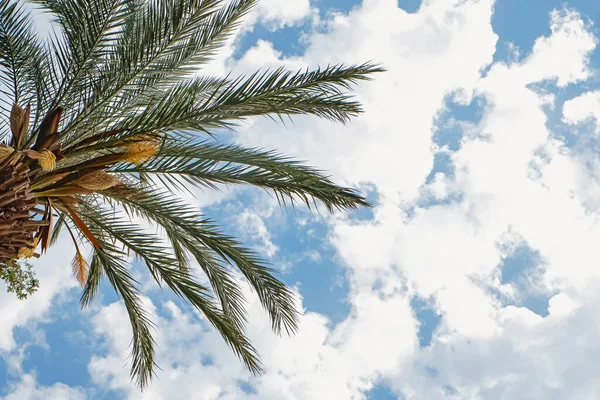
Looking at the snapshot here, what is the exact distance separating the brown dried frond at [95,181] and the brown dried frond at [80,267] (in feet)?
6.01

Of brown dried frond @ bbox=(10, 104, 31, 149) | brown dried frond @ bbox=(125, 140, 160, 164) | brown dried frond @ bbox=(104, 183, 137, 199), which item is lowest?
brown dried frond @ bbox=(10, 104, 31, 149)

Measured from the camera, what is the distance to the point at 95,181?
6508 mm

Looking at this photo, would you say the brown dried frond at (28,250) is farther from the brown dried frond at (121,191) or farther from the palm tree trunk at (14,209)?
the brown dried frond at (121,191)

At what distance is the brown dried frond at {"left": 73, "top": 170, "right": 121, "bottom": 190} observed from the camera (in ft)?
21.3

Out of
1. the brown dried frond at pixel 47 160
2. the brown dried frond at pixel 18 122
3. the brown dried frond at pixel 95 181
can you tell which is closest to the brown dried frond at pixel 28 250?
the brown dried frond at pixel 95 181

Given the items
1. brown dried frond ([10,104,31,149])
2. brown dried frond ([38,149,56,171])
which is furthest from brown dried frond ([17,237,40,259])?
brown dried frond ([10,104,31,149])

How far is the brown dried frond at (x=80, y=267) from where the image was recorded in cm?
801

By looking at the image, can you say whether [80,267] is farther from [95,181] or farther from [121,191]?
[95,181]

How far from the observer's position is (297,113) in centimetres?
741

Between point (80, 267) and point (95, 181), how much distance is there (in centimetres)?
207

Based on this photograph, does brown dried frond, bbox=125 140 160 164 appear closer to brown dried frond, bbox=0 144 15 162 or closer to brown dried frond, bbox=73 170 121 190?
brown dried frond, bbox=73 170 121 190

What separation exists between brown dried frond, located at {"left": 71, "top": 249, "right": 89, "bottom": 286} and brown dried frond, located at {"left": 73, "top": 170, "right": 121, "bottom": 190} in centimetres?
183

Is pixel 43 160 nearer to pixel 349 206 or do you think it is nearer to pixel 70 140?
pixel 70 140

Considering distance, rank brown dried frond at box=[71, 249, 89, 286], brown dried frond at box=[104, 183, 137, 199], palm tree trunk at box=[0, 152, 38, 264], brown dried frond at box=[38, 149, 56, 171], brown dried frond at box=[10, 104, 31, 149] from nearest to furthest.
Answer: palm tree trunk at box=[0, 152, 38, 264]
brown dried frond at box=[38, 149, 56, 171]
brown dried frond at box=[10, 104, 31, 149]
brown dried frond at box=[104, 183, 137, 199]
brown dried frond at box=[71, 249, 89, 286]
